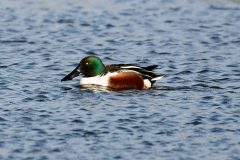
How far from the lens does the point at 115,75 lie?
16.7m

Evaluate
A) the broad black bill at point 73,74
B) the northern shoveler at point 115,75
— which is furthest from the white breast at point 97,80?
the broad black bill at point 73,74

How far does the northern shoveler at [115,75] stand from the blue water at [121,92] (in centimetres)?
21

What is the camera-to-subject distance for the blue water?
1258cm

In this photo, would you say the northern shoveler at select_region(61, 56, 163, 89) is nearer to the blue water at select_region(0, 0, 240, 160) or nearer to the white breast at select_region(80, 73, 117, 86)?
the white breast at select_region(80, 73, 117, 86)

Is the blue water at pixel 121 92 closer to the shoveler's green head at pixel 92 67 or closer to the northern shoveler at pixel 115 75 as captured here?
the northern shoveler at pixel 115 75

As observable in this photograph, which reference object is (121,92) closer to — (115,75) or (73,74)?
(115,75)

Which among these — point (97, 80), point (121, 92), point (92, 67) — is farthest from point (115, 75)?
point (121, 92)

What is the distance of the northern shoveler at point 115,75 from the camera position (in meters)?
16.5

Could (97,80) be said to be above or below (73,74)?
below

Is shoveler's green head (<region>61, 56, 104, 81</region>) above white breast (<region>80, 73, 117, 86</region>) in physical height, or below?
above

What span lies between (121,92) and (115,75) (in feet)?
1.97

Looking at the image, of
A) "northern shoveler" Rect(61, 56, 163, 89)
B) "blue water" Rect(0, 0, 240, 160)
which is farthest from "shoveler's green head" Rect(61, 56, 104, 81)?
"blue water" Rect(0, 0, 240, 160)

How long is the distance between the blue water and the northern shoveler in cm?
21

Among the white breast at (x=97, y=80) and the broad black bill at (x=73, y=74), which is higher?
the broad black bill at (x=73, y=74)
